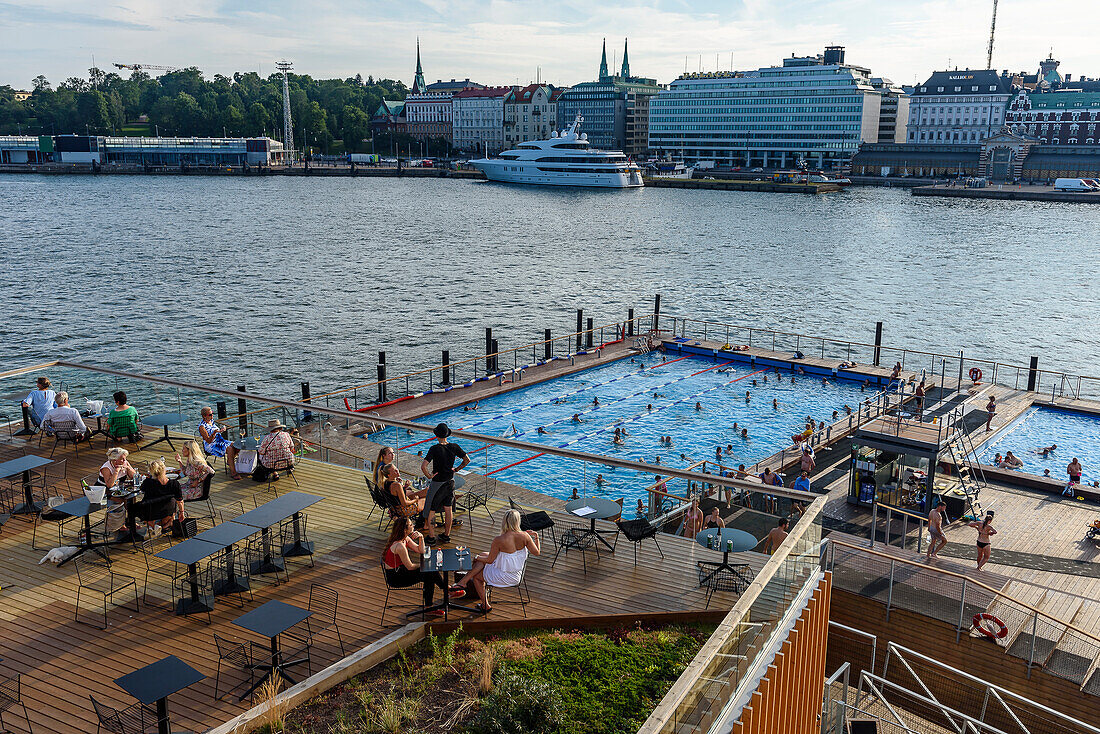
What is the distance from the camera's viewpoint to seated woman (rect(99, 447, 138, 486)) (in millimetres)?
11509

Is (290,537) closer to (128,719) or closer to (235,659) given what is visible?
(235,659)

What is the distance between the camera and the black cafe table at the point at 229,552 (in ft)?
31.5

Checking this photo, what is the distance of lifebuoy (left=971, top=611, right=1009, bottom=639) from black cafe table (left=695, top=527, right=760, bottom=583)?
531 centimetres

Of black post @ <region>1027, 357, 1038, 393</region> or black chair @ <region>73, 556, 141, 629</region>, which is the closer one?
black chair @ <region>73, 556, 141, 629</region>

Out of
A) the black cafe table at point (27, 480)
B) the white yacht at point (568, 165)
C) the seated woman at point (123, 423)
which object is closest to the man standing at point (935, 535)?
the seated woman at point (123, 423)

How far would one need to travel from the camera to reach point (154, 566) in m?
10.5

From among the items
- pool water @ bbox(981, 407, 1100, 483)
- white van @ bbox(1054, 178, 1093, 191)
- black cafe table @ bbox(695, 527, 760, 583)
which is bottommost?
pool water @ bbox(981, 407, 1100, 483)

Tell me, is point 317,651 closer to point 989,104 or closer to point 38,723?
point 38,723

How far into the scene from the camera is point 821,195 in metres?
155

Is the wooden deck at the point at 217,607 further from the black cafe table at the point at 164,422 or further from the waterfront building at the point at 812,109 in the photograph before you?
the waterfront building at the point at 812,109

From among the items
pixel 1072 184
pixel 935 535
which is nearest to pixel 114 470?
pixel 935 535

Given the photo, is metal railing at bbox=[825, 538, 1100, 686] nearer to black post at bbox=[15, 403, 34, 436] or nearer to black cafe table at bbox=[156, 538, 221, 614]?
black cafe table at bbox=[156, 538, 221, 614]

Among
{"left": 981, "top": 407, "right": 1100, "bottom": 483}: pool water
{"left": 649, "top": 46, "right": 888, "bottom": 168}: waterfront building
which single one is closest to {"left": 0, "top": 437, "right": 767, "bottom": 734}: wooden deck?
{"left": 981, "top": 407, "right": 1100, "bottom": 483}: pool water

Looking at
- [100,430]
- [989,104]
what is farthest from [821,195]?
[100,430]
